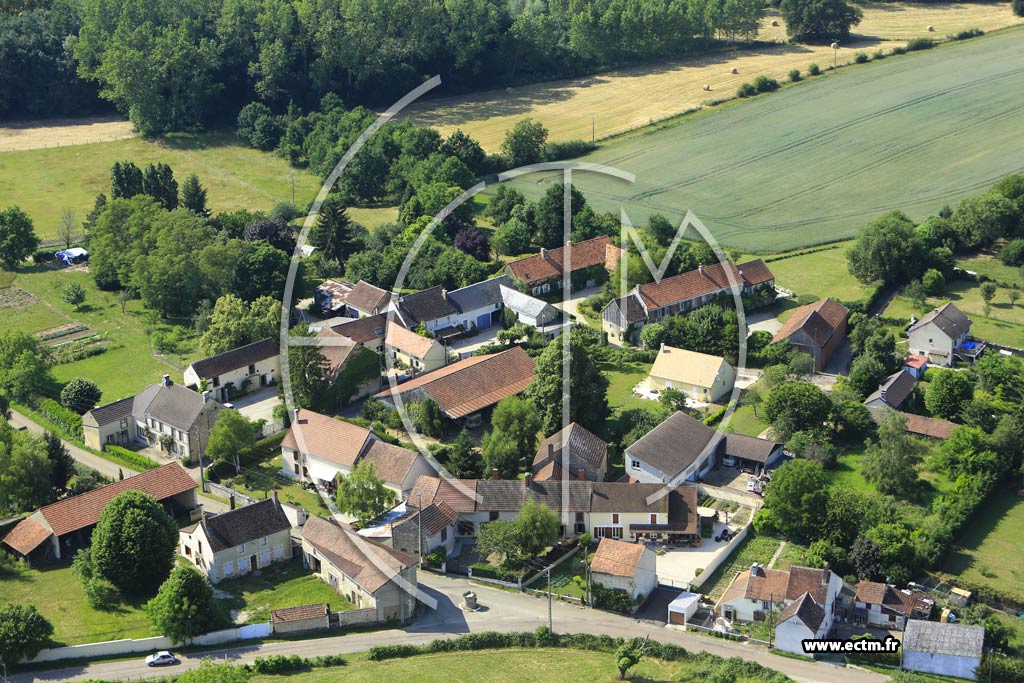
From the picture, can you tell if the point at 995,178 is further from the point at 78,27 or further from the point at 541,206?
the point at 78,27

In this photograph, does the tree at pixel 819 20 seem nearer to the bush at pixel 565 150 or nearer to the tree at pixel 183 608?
the bush at pixel 565 150

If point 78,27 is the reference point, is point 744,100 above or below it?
below

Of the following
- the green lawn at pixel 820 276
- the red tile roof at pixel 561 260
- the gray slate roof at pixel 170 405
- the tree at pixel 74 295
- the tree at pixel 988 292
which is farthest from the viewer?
the tree at pixel 74 295

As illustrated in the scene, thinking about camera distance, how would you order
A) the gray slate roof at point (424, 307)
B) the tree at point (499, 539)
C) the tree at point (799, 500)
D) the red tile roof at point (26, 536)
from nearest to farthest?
→ 1. the tree at point (499, 539)
2. the tree at point (799, 500)
3. the red tile roof at point (26, 536)
4. the gray slate roof at point (424, 307)

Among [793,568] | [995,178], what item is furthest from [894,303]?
[793,568]

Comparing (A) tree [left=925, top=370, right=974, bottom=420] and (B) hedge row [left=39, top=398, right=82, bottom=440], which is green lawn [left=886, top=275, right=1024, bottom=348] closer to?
(A) tree [left=925, top=370, right=974, bottom=420]

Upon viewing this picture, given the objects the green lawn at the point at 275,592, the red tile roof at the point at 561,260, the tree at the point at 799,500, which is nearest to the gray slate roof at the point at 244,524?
the green lawn at the point at 275,592
